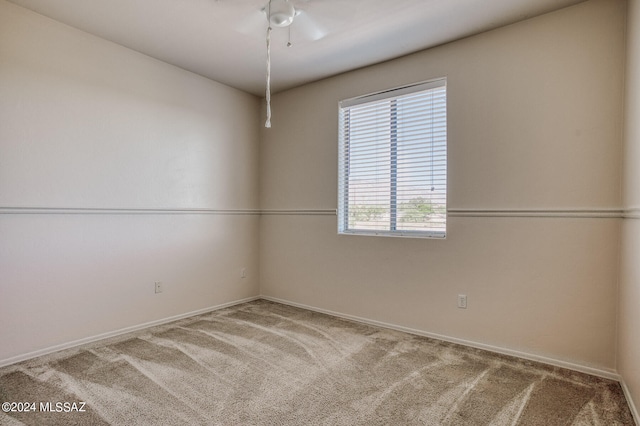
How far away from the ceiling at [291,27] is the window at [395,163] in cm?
43

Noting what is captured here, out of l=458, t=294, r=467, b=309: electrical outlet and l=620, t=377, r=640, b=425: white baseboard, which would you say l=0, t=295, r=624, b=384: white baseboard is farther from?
l=458, t=294, r=467, b=309: electrical outlet

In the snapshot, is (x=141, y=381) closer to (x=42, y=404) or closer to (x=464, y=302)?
(x=42, y=404)

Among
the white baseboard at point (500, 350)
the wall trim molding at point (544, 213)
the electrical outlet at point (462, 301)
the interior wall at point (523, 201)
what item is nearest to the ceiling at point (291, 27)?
the interior wall at point (523, 201)

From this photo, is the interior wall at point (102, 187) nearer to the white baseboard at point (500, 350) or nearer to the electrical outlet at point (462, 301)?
the white baseboard at point (500, 350)

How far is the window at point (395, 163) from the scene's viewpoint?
2.97 meters

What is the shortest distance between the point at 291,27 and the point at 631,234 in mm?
2652

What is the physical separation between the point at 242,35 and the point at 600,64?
2.60 m

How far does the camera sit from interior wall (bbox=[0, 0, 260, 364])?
2.43 m

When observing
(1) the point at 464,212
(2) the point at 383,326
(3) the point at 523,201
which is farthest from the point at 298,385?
(3) the point at 523,201

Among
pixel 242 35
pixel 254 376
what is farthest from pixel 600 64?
pixel 254 376

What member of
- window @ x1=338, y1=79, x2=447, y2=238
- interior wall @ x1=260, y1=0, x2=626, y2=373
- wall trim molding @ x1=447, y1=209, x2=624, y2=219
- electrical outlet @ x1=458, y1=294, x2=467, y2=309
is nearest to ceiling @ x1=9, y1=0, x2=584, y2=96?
interior wall @ x1=260, y1=0, x2=626, y2=373

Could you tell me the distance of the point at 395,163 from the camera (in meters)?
3.23

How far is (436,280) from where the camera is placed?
2922 mm

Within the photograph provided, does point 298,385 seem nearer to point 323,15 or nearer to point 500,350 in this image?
point 500,350
